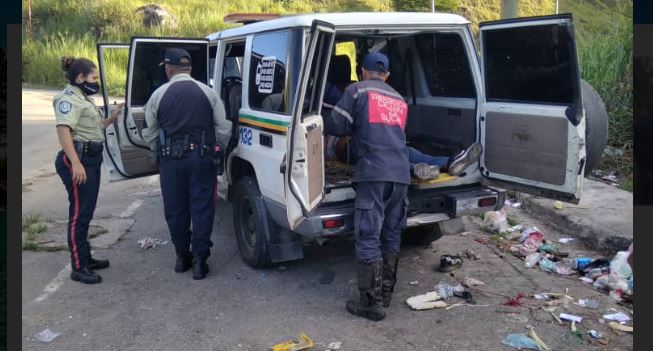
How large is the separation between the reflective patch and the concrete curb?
497 cm

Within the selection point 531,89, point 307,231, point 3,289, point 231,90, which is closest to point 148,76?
point 231,90

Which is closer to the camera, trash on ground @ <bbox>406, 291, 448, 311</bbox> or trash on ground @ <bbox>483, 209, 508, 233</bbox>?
trash on ground @ <bbox>406, 291, 448, 311</bbox>

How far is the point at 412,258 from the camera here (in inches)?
218

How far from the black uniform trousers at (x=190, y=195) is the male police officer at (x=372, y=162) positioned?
1.29 m

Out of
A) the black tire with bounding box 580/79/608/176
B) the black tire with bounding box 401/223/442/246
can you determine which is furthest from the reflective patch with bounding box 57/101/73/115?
the black tire with bounding box 580/79/608/176

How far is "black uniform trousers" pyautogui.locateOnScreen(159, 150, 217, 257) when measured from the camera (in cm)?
498

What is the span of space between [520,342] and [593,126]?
2161 mm

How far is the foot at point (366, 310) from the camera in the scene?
4262 mm

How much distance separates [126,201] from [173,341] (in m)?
4.22

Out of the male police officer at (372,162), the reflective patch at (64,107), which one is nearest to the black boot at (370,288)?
the male police officer at (372,162)

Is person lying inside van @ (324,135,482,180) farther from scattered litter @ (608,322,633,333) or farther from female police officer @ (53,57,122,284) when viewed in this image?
female police officer @ (53,57,122,284)

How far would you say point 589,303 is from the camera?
448 cm

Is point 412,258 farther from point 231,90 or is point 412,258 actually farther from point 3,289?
point 3,289

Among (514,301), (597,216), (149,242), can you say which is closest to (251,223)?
(149,242)
